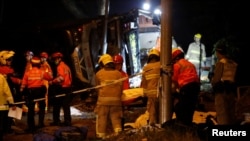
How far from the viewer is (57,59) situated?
35.9ft

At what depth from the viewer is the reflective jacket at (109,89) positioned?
8.34 m

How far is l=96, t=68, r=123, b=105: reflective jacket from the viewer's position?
834 cm

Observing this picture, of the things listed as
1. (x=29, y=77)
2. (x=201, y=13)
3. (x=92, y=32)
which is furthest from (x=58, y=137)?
(x=201, y=13)

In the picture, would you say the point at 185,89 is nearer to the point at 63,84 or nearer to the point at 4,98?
the point at 4,98

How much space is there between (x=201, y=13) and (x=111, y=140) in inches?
880

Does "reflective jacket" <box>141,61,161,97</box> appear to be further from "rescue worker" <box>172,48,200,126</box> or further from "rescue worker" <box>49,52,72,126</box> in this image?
"rescue worker" <box>49,52,72,126</box>

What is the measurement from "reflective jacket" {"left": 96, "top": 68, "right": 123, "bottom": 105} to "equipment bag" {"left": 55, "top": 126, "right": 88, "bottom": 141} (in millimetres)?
724

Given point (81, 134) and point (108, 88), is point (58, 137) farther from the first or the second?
point (108, 88)

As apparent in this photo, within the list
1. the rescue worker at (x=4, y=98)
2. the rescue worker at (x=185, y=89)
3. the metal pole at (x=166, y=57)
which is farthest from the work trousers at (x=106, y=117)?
the rescue worker at (x=4, y=98)

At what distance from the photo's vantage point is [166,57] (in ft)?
25.2

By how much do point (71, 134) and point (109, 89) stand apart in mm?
1134

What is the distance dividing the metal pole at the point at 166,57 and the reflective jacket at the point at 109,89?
1.03 meters

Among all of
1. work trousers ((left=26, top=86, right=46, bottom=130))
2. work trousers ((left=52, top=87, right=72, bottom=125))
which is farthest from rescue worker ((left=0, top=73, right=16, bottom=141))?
work trousers ((left=52, top=87, right=72, bottom=125))

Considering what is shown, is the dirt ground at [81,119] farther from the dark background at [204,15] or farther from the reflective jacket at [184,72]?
the dark background at [204,15]
